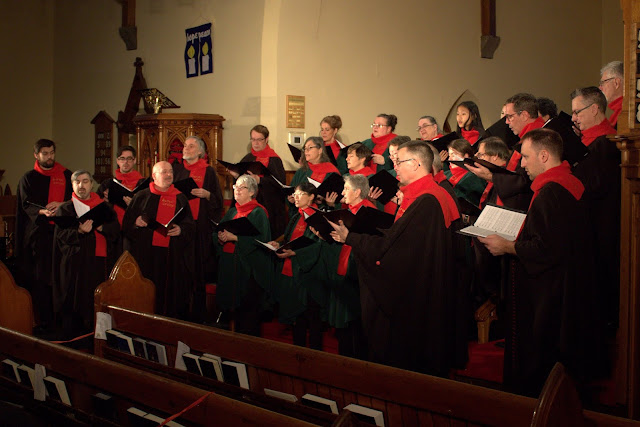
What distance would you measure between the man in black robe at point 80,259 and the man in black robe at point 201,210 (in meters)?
0.88

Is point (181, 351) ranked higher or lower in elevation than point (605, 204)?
lower

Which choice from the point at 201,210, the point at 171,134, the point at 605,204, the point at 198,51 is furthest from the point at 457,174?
the point at 198,51

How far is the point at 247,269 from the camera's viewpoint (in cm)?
587

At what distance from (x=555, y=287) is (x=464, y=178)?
2.16 metres

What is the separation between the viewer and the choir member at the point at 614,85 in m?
4.98

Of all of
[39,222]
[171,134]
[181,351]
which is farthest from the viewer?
[171,134]

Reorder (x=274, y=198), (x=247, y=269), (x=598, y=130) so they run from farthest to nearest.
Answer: (x=274, y=198)
(x=247, y=269)
(x=598, y=130)

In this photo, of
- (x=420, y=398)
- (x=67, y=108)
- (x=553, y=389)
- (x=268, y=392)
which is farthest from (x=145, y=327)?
(x=67, y=108)

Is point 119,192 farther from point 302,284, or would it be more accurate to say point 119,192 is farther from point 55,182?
point 302,284

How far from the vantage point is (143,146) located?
9.53 metres

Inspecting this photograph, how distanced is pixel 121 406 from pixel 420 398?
147 centimetres

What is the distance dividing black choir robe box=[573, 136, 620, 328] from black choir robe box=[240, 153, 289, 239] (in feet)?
13.0

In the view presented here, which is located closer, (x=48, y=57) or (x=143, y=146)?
(x=143, y=146)

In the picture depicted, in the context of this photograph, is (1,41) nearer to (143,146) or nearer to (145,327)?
(143,146)
